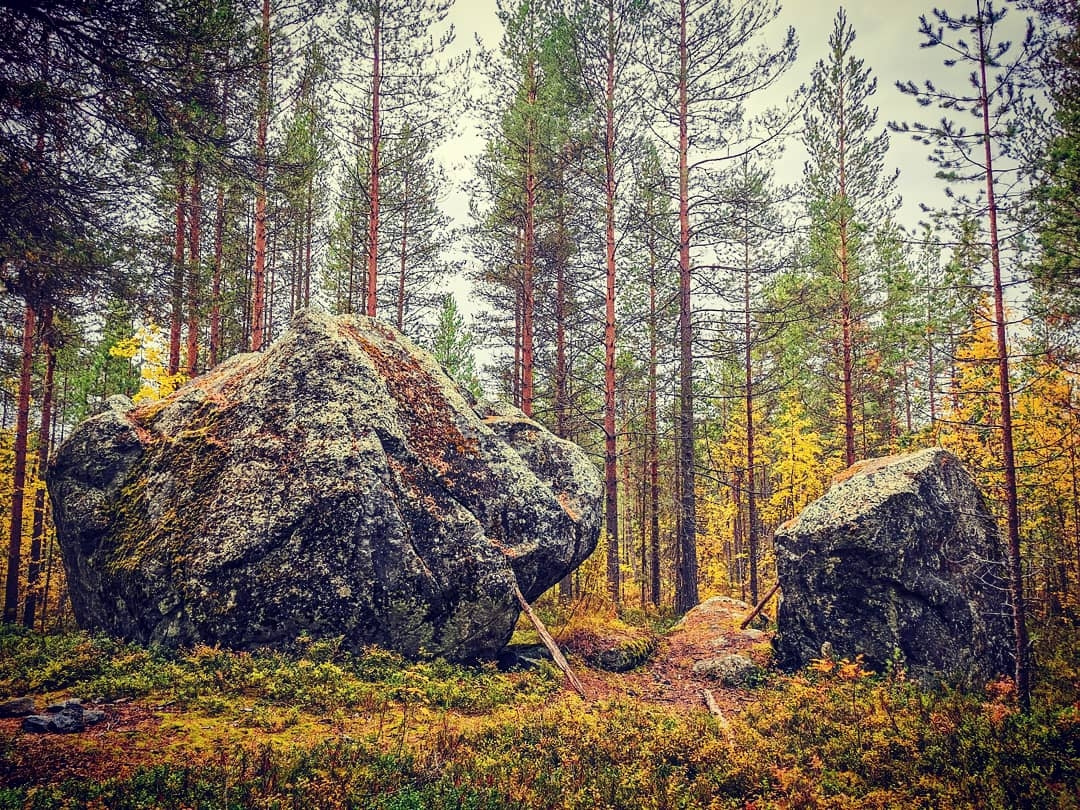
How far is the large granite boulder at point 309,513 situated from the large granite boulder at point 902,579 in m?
4.36

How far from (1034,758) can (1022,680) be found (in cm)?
284

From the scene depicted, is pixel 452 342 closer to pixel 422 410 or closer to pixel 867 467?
pixel 422 410

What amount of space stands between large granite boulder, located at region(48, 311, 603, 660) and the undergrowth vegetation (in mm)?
601

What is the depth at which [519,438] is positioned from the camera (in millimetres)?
12195

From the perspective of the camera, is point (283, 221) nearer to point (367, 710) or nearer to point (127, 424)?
point (127, 424)

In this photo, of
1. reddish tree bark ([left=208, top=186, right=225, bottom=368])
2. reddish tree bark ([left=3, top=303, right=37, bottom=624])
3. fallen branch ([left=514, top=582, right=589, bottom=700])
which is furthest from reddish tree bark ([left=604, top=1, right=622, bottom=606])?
reddish tree bark ([left=3, top=303, right=37, bottom=624])

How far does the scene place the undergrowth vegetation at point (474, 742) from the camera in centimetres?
465

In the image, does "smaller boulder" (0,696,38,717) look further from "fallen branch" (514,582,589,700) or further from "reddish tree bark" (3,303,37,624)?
"reddish tree bark" (3,303,37,624)

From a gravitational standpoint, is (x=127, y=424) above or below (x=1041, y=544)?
above

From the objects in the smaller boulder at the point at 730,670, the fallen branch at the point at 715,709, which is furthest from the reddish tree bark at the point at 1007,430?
the fallen branch at the point at 715,709

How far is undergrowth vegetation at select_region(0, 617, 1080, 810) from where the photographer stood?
4.65 meters

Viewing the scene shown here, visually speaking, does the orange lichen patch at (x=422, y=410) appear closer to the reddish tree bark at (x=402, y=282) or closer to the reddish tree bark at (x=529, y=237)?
the reddish tree bark at (x=529, y=237)

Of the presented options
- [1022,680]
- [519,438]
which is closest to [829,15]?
[519,438]

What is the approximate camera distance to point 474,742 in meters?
6.17
